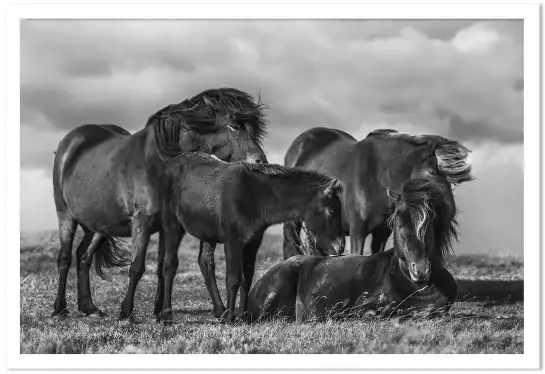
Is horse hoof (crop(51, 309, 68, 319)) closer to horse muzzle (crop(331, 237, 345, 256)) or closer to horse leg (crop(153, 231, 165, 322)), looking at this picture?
horse leg (crop(153, 231, 165, 322))

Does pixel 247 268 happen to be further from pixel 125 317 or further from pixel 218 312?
pixel 125 317

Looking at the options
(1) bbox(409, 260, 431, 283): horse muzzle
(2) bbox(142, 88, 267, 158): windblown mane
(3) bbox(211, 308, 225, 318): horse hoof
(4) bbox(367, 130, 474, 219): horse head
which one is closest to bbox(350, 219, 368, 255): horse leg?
(4) bbox(367, 130, 474, 219): horse head

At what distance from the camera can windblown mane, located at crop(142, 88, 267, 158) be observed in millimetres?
13242

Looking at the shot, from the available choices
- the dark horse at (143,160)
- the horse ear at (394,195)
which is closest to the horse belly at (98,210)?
the dark horse at (143,160)

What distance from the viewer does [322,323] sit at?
11.8m

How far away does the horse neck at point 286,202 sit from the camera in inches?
482

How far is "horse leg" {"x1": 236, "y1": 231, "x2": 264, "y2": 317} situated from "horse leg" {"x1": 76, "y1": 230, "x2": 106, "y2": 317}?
2701mm

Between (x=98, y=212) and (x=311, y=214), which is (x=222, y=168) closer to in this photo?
(x=311, y=214)

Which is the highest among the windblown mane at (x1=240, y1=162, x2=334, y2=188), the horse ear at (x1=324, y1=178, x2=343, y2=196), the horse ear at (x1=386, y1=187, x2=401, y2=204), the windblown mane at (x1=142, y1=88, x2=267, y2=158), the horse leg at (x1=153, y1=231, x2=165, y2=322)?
the windblown mane at (x1=142, y1=88, x2=267, y2=158)

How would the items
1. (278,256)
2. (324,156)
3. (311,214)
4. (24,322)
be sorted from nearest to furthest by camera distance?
(311,214) < (24,322) < (324,156) < (278,256)

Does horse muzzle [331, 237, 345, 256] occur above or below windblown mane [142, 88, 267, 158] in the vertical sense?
below

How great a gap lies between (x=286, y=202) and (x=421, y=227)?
1786mm

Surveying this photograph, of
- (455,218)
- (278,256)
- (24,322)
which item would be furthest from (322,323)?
→ (278,256)
